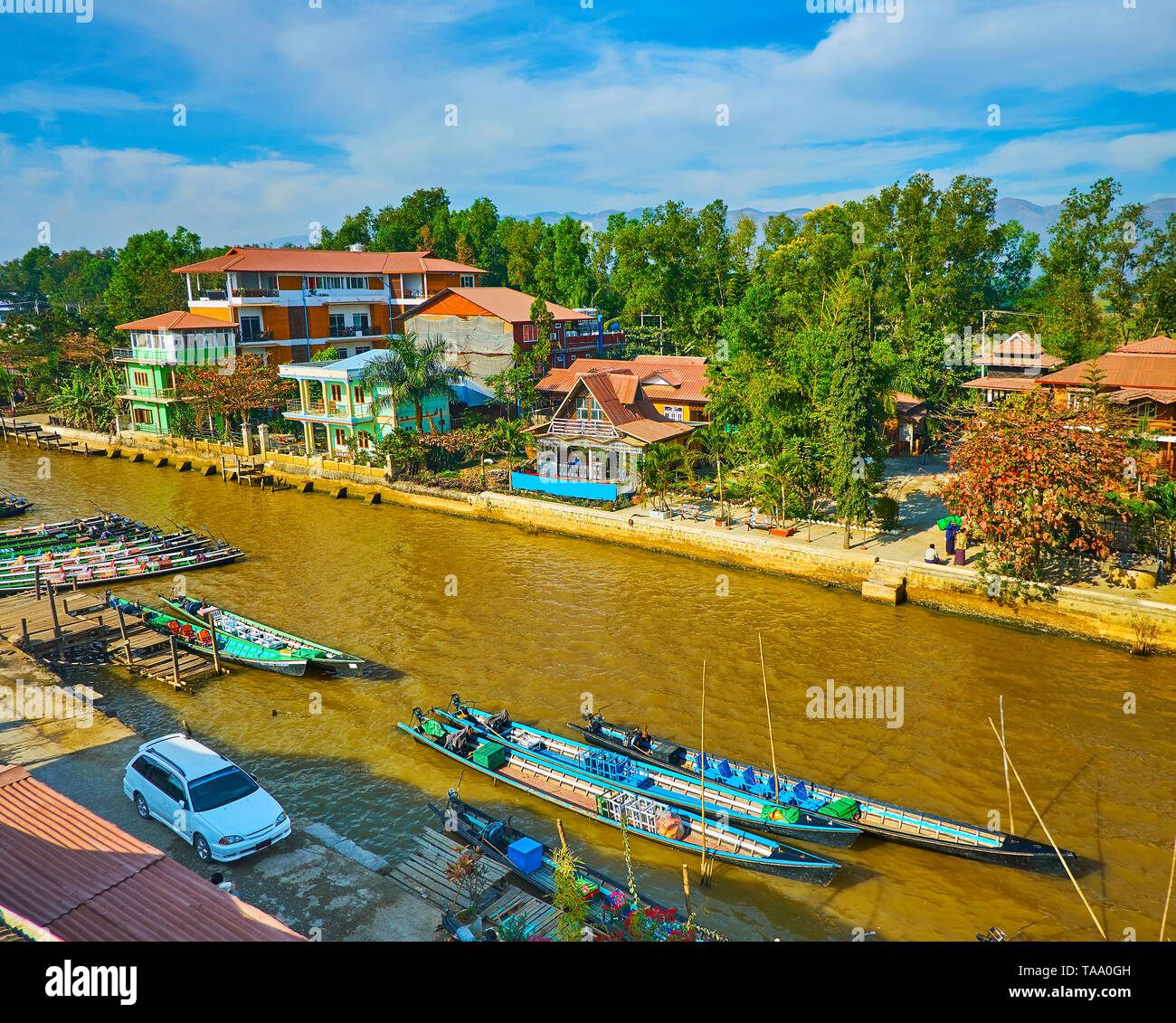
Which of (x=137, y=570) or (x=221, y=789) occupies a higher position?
(x=137, y=570)

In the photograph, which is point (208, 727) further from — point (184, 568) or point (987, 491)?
point (987, 491)

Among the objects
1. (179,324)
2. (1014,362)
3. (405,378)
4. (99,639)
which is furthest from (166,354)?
(1014,362)

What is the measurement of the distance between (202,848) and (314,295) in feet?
181

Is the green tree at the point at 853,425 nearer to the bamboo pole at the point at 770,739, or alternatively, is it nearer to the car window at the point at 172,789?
the bamboo pole at the point at 770,739

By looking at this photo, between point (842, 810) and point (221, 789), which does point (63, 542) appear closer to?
point (221, 789)

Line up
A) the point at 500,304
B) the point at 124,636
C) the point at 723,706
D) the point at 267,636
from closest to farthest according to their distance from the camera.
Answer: the point at 723,706, the point at 124,636, the point at 267,636, the point at 500,304

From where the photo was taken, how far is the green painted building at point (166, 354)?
5509cm

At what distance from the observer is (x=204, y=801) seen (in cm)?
1505

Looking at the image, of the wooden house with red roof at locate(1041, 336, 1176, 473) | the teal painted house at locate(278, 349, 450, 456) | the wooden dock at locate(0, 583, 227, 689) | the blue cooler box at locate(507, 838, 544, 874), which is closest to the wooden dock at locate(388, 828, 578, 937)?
the blue cooler box at locate(507, 838, 544, 874)

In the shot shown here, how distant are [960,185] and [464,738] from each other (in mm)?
57753

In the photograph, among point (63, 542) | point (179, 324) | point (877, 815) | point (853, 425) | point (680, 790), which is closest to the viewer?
point (877, 815)

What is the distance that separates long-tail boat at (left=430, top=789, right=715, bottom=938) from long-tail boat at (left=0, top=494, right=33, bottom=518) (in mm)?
36680

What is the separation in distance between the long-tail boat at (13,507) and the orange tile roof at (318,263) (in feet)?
75.4
